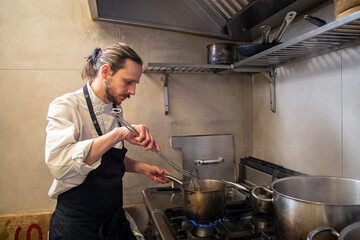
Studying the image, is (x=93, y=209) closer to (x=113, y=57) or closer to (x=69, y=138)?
(x=69, y=138)

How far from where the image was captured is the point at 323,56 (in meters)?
1.13

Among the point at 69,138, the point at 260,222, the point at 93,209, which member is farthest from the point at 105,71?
the point at 260,222

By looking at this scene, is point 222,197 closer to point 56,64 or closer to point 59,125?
point 59,125

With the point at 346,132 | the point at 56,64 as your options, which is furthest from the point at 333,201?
the point at 56,64

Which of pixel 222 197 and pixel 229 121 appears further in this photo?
pixel 229 121

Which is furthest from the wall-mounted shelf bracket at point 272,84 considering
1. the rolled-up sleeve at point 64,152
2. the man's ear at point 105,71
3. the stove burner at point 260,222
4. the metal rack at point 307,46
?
the rolled-up sleeve at point 64,152

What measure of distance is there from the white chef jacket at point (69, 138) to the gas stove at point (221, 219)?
0.36 meters

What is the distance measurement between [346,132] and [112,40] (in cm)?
130

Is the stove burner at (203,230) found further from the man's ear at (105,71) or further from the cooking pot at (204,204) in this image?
the man's ear at (105,71)

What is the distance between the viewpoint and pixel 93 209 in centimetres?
106

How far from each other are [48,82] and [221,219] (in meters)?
1.19

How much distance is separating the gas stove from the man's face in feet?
1.76

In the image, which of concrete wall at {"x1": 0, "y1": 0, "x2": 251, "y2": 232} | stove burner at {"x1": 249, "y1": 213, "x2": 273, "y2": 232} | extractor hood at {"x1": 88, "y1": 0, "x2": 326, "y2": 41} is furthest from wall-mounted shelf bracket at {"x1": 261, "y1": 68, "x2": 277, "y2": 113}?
stove burner at {"x1": 249, "y1": 213, "x2": 273, "y2": 232}

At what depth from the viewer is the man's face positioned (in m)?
1.10
